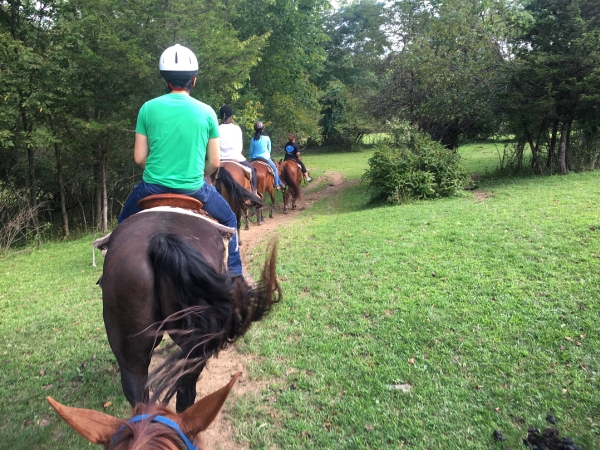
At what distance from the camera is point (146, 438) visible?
3.40ft

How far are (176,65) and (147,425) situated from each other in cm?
249

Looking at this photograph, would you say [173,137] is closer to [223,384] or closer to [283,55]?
[223,384]

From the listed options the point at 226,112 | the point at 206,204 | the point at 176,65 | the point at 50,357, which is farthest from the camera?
the point at 226,112

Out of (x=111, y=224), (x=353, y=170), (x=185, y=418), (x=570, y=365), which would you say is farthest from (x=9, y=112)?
(x=353, y=170)

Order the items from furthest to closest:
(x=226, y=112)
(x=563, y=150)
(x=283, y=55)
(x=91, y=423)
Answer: (x=283, y=55) < (x=563, y=150) < (x=226, y=112) < (x=91, y=423)

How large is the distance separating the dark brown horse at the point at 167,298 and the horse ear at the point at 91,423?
67cm

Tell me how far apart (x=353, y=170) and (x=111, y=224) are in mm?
13960

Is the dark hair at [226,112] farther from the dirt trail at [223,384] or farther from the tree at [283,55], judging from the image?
the tree at [283,55]

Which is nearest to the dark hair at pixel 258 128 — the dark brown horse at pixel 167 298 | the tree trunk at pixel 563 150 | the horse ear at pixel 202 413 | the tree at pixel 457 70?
the tree at pixel 457 70

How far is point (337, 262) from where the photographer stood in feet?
21.5

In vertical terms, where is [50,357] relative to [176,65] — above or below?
below

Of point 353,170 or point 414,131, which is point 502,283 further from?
point 353,170

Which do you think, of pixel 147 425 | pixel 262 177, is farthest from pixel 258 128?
pixel 147 425

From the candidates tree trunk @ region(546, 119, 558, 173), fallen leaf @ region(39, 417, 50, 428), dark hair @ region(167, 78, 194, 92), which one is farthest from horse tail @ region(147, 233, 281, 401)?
tree trunk @ region(546, 119, 558, 173)
